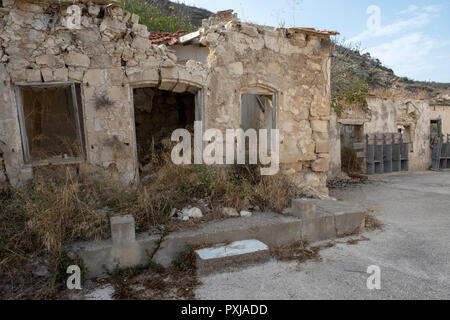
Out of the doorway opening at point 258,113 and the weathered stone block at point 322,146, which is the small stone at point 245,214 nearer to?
the doorway opening at point 258,113

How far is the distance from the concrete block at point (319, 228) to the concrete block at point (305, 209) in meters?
0.07

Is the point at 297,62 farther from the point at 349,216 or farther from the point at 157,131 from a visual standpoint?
the point at 157,131

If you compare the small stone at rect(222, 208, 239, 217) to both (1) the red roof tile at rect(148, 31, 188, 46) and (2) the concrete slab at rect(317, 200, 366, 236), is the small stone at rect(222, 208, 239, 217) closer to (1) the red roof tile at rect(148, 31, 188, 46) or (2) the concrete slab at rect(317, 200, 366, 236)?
(2) the concrete slab at rect(317, 200, 366, 236)

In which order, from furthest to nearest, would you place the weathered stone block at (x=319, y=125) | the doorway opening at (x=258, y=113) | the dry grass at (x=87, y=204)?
the weathered stone block at (x=319, y=125) → the doorway opening at (x=258, y=113) → the dry grass at (x=87, y=204)

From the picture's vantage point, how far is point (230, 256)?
3535mm

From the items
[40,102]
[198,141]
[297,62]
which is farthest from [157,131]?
[297,62]

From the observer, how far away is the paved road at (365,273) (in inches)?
119

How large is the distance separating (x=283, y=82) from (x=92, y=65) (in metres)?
3.58

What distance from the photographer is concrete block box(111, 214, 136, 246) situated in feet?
11.1

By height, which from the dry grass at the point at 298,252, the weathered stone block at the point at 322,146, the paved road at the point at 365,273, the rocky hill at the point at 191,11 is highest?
the rocky hill at the point at 191,11

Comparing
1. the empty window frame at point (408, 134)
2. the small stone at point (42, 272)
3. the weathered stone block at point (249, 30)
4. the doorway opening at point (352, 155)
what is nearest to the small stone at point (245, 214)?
the small stone at point (42, 272)

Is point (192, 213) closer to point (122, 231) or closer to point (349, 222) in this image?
point (122, 231)

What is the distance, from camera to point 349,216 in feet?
15.3

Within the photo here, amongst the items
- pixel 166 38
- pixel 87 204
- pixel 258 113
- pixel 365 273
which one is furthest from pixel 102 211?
pixel 166 38
